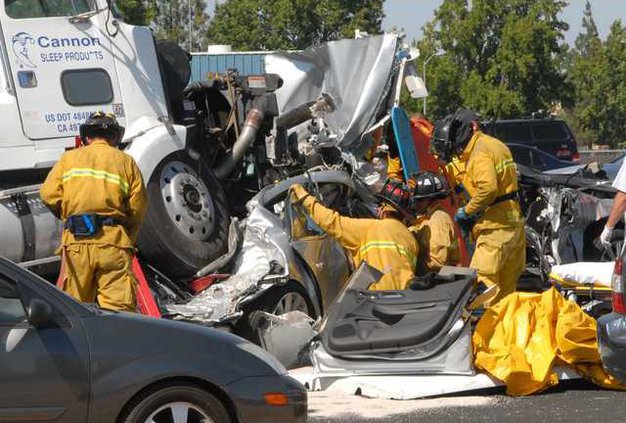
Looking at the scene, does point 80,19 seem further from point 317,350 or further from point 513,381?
point 513,381

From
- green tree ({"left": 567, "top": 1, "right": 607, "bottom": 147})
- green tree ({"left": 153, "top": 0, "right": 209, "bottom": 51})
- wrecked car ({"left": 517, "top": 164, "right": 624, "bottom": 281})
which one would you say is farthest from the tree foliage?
wrecked car ({"left": 517, "top": 164, "right": 624, "bottom": 281})

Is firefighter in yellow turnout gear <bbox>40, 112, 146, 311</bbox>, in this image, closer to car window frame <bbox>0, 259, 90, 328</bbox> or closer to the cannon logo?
the cannon logo

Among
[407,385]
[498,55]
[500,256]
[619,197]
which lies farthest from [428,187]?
[498,55]

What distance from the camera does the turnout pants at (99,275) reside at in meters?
7.46

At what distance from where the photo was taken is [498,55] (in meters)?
51.0

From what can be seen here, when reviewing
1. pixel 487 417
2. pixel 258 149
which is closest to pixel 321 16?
pixel 258 149

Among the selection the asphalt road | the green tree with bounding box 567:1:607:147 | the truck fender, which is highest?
the truck fender

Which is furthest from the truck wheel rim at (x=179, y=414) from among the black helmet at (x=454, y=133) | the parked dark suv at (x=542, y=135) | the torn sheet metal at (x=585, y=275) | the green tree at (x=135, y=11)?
the green tree at (x=135, y=11)

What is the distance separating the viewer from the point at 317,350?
8.02 metres

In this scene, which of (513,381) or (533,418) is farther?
(513,381)

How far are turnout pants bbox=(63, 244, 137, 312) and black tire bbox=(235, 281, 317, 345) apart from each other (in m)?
1.33

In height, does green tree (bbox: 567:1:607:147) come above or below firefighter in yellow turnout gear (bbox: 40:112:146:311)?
below

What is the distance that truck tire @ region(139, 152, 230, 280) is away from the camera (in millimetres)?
8945

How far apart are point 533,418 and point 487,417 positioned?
0.27 metres
